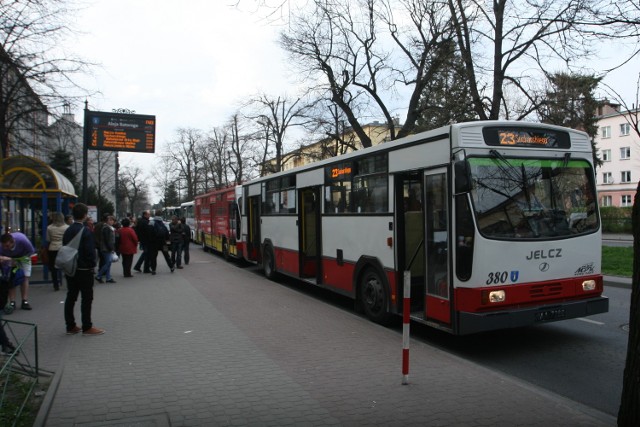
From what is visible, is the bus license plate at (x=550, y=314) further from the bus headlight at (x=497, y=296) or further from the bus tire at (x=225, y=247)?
the bus tire at (x=225, y=247)

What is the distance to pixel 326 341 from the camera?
7156 millimetres

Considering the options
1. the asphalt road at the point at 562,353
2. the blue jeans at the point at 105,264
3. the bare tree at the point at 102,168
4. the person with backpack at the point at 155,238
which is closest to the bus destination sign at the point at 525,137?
the asphalt road at the point at 562,353

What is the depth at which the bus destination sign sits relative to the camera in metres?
6.56

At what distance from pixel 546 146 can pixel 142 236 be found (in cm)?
1285

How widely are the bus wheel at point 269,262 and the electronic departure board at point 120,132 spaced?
1162cm

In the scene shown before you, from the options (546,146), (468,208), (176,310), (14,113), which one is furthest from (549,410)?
(14,113)

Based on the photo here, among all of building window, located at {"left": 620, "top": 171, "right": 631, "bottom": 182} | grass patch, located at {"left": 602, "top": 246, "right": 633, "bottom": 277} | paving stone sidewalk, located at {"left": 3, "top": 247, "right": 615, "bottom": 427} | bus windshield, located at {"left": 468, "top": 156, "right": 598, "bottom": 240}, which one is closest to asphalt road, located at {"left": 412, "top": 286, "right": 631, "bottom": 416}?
paving stone sidewalk, located at {"left": 3, "top": 247, "right": 615, "bottom": 427}

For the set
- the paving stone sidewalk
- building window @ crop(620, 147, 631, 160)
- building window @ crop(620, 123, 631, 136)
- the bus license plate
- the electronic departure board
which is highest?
building window @ crop(620, 123, 631, 136)

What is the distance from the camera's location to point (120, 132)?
23.0m

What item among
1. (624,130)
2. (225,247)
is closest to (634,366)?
(225,247)

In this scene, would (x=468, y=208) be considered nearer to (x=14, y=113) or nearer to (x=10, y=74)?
(x=10, y=74)

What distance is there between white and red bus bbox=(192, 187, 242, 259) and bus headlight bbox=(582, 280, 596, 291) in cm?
1306

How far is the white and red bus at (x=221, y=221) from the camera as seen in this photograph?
63.5 feet

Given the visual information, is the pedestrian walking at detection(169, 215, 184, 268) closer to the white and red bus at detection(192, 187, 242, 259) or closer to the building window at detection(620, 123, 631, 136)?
the white and red bus at detection(192, 187, 242, 259)
